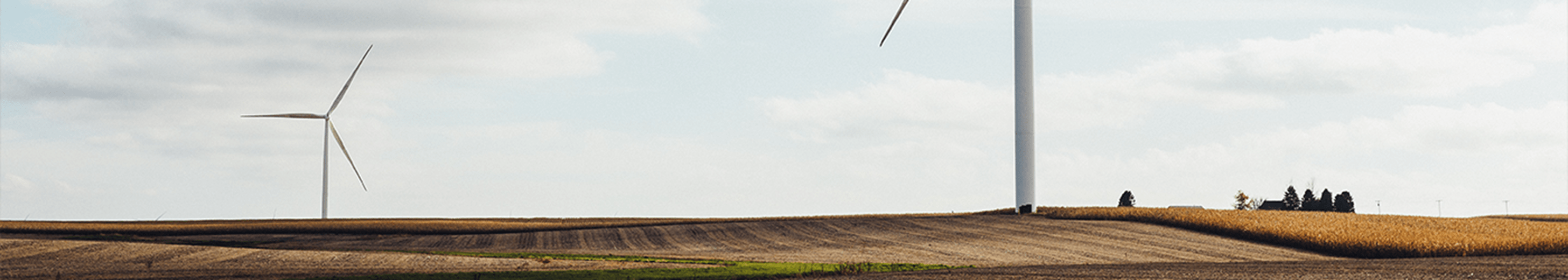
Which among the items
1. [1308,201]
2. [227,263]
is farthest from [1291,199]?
[227,263]

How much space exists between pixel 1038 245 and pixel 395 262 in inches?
810

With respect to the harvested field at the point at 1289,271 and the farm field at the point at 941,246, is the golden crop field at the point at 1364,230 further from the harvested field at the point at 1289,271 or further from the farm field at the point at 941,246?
the harvested field at the point at 1289,271

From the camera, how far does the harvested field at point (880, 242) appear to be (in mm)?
32562

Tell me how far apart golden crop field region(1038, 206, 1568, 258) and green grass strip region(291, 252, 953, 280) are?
52.6 feet

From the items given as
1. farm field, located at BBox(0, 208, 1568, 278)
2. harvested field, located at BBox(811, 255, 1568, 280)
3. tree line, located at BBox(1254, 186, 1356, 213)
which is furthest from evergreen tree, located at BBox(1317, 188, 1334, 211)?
harvested field, located at BBox(811, 255, 1568, 280)

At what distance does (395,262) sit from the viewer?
27516 millimetres

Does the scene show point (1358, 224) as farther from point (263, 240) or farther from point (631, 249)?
point (263, 240)

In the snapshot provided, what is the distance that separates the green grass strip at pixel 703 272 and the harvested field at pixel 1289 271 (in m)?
1.42

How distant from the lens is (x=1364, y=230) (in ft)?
131

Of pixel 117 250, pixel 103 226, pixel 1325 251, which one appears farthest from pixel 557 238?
pixel 103 226

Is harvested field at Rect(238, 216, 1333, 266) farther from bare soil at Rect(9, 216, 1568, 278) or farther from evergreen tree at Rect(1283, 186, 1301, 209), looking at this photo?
evergreen tree at Rect(1283, 186, 1301, 209)

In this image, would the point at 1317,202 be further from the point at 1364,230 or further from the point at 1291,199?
the point at 1364,230

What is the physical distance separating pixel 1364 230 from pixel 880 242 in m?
17.5

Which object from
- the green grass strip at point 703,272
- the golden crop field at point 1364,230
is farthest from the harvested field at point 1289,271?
the golden crop field at point 1364,230
